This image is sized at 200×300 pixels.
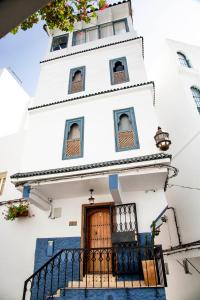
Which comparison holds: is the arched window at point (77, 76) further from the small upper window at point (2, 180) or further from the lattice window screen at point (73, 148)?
the small upper window at point (2, 180)

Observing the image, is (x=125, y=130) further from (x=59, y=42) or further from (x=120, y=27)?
(x=59, y=42)

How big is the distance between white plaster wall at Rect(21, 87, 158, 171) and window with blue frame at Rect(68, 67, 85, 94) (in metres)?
1.11

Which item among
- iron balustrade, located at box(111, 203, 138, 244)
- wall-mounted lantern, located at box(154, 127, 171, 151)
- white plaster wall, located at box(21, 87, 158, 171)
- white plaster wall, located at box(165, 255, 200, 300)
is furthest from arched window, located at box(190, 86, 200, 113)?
white plaster wall, located at box(165, 255, 200, 300)

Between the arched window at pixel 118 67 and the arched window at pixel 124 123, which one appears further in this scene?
the arched window at pixel 118 67

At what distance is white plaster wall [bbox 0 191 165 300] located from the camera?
783 centimetres

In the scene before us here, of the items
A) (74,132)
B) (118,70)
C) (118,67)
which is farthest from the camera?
(118,67)

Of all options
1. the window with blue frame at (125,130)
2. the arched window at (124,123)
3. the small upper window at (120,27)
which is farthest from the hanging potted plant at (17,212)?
the small upper window at (120,27)

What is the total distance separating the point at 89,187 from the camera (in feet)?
26.1

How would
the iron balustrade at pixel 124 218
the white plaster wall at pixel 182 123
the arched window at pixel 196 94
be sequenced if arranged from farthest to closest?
the arched window at pixel 196 94
the white plaster wall at pixel 182 123
the iron balustrade at pixel 124 218

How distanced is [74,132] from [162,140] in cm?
375

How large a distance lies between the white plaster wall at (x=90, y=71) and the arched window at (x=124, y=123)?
64.4 inches

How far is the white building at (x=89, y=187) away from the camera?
7.01 meters

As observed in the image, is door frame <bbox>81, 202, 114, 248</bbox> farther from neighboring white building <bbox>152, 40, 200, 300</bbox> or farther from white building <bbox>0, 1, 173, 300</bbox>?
neighboring white building <bbox>152, 40, 200, 300</bbox>

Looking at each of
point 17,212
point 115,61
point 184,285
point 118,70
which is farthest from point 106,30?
point 184,285
